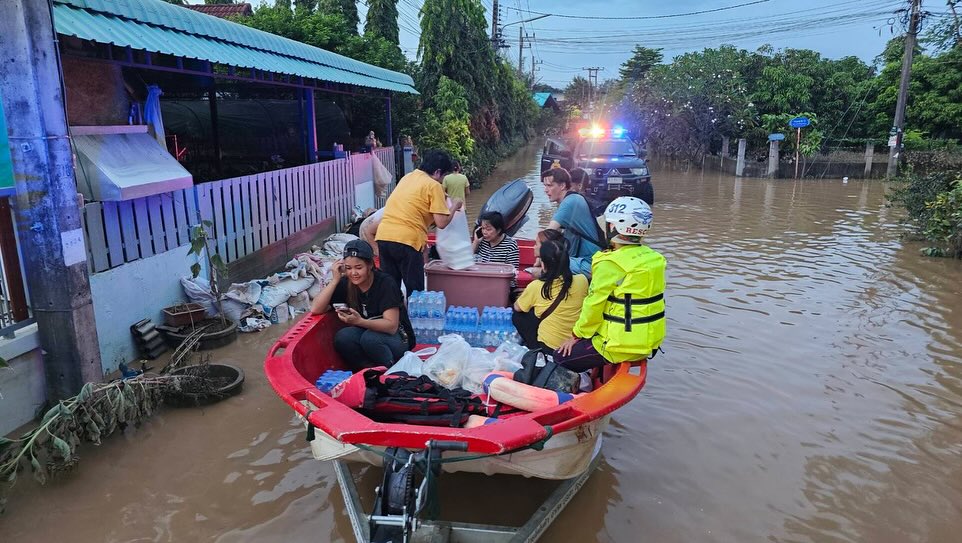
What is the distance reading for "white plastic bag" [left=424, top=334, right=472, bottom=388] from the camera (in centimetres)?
367

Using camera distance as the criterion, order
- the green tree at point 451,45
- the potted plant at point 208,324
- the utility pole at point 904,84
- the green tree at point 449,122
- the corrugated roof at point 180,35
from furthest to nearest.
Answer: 1. the utility pole at point 904,84
2. the green tree at point 451,45
3. the green tree at point 449,122
4. the potted plant at point 208,324
5. the corrugated roof at point 180,35

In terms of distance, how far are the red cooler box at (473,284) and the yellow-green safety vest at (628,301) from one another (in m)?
1.75

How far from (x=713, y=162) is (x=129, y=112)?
23.0 meters

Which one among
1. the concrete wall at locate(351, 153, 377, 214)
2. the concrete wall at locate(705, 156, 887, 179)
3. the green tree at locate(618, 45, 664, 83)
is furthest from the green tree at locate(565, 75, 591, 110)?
the concrete wall at locate(351, 153, 377, 214)

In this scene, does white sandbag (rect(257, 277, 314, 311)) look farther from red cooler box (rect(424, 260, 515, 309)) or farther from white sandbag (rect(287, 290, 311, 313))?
red cooler box (rect(424, 260, 515, 309))

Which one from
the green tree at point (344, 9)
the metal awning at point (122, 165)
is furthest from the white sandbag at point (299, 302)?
the green tree at point (344, 9)

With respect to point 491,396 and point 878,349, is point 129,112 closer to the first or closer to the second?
point 491,396

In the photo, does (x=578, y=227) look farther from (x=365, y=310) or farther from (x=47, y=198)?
(x=47, y=198)

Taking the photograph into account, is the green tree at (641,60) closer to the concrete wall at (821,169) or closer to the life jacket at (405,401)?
the concrete wall at (821,169)

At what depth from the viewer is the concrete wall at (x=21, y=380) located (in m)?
4.07

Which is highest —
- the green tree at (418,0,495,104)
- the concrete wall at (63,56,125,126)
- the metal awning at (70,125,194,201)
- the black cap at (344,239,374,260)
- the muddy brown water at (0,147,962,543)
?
the green tree at (418,0,495,104)

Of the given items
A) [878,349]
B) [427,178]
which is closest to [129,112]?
[427,178]

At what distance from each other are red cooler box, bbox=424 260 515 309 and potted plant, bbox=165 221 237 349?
218 cm

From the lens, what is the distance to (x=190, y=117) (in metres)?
11.7
